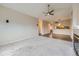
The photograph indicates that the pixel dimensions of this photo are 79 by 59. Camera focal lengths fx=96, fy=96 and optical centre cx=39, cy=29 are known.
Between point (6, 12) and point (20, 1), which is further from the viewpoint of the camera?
point (6, 12)

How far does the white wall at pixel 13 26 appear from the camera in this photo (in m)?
4.12

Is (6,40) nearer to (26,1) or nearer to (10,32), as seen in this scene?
(10,32)

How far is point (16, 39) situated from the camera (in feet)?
16.1

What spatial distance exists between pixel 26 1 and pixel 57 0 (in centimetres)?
45

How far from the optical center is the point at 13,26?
15.5ft

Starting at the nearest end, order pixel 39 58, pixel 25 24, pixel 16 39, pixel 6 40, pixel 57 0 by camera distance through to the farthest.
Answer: pixel 57 0 → pixel 39 58 → pixel 6 40 → pixel 16 39 → pixel 25 24

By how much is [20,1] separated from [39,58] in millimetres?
936

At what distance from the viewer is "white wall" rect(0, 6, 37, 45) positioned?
4118 mm

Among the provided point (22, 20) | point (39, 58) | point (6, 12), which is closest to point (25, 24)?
point (22, 20)

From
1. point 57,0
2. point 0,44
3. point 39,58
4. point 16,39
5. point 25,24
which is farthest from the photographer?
point 25,24

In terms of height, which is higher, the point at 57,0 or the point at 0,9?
the point at 0,9

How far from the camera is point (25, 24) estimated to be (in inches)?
232

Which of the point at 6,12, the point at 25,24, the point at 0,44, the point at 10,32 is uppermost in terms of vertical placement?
the point at 6,12

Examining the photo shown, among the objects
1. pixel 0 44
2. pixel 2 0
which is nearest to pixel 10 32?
pixel 0 44
